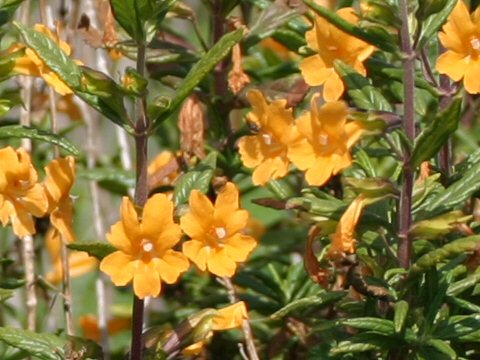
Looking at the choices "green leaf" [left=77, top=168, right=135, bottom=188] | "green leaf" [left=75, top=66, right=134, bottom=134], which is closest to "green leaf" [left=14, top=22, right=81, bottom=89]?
"green leaf" [left=75, top=66, right=134, bottom=134]

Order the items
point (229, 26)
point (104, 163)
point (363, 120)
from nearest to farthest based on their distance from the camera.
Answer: point (363, 120), point (229, 26), point (104, 163)

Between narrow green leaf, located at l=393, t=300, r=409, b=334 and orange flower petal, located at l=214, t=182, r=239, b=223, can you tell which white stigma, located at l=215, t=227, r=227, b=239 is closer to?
orange flower petal, located at l=214, t=182, r=239, b=223

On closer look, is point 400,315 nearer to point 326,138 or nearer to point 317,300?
point 317,300

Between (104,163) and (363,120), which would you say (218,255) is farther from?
(104,163)

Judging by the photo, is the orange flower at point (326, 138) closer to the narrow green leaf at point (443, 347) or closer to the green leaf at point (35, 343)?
the narrow green leaf at point (443, 347)

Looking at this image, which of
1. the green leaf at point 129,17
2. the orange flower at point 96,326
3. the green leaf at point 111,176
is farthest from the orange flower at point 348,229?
the orange flower at point 96,326

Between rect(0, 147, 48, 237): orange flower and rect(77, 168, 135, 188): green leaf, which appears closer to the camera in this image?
rect(0, 147, 48, 237): orange flower

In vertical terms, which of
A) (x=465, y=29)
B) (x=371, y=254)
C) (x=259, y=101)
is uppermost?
(x=465, y=29)

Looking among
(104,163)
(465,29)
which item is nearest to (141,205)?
(465,29)
